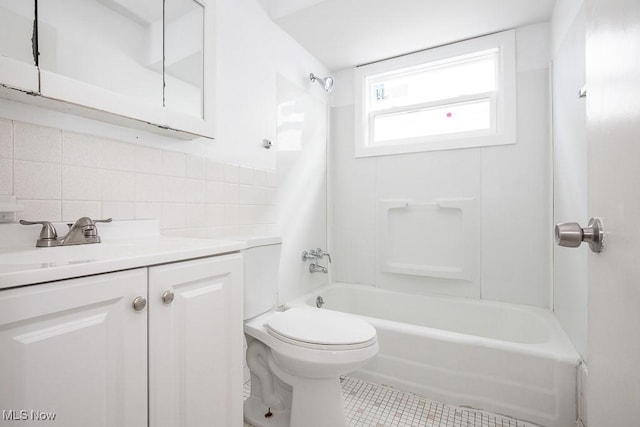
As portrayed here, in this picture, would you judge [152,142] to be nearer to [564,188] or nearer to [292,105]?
[292,105]

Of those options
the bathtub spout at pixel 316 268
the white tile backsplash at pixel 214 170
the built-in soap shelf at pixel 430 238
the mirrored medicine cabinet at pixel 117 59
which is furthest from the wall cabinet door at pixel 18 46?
the built-in soap shelf at pixel 430 238

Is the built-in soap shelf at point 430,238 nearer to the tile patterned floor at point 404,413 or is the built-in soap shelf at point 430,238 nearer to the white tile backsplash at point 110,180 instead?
the tile patterned floor at point 404,413

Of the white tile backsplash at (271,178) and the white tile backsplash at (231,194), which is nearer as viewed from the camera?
the white tile backsplash at (231,194)

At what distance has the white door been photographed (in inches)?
14.6

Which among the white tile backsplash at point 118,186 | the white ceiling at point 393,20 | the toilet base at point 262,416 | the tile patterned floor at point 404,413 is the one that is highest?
the white ceiling at point 393,20

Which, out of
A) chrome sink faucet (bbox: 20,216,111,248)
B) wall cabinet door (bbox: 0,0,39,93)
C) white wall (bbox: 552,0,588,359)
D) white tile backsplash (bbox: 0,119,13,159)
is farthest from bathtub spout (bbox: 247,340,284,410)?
white wall (bbox: 552,0,588,359)

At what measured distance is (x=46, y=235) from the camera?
2.99 ft

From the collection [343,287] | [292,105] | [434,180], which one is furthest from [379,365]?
[292,105]

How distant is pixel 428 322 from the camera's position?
2246mm

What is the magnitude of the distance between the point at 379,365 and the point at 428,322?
2.28ft

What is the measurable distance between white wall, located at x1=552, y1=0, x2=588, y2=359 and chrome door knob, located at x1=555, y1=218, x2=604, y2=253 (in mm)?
1079

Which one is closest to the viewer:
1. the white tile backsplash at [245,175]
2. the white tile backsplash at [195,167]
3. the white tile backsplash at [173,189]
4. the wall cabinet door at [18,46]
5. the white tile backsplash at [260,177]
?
the wall cabinet door at [18,46]

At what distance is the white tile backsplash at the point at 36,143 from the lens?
3.00 ft

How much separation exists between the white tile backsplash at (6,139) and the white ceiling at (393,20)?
1.58 m
